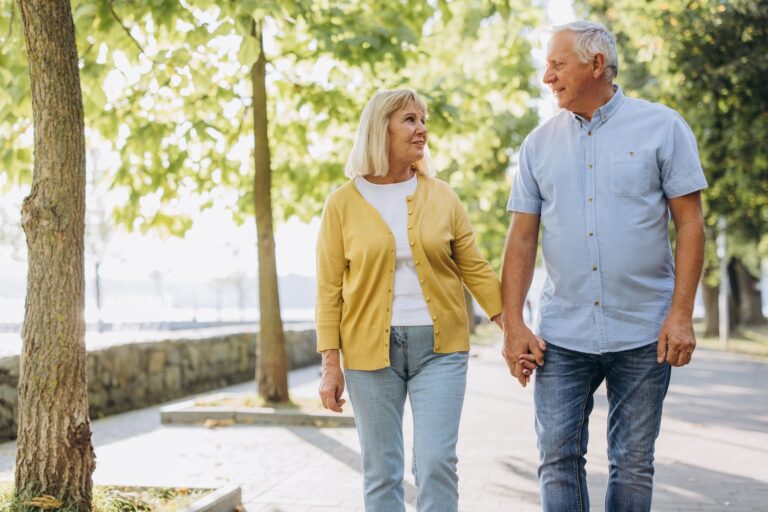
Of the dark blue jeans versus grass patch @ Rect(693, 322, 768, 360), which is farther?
grass patch @ Rect(693, 322, 768, 360)

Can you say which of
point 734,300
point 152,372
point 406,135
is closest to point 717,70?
point 152,372

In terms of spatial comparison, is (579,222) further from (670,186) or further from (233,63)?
(233,63)

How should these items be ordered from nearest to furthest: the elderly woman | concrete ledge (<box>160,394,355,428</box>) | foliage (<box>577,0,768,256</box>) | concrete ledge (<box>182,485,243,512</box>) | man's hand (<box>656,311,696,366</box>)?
man's hand (<box>656,311,696,366</box>) < the elderly woman < concrete ledge (<box>182,485,243,512</box>) < concrete ledge (<box>160,394,355,428</box>) < foliage (<box>577,0,768,256</box>)

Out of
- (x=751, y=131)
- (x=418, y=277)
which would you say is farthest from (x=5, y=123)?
(x=751, y=131)

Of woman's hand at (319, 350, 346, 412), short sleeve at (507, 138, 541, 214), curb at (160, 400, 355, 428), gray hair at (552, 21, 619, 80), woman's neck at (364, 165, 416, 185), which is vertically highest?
gray hair at (552, 21, 619, 80)

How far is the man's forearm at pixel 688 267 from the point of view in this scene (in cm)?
333

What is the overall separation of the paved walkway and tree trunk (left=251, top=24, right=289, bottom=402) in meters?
0.98

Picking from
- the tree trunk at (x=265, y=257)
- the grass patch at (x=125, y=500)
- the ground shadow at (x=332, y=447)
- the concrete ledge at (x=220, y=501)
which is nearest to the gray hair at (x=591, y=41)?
the concrete ledge at (x=220, y=501)

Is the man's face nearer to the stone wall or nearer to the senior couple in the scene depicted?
the senior couple

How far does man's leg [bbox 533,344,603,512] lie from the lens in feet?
11.6

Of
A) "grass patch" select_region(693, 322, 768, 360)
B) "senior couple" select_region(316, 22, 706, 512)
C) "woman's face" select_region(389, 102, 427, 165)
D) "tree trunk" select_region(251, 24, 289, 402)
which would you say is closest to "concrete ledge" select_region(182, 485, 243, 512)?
"senior couple" select_region(316, 22, 706, 512)

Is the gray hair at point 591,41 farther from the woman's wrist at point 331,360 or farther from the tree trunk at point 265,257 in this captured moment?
the tree trunk at point 265,257

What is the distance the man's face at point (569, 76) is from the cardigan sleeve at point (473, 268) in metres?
0.63

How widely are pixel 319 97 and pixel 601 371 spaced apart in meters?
6.73
